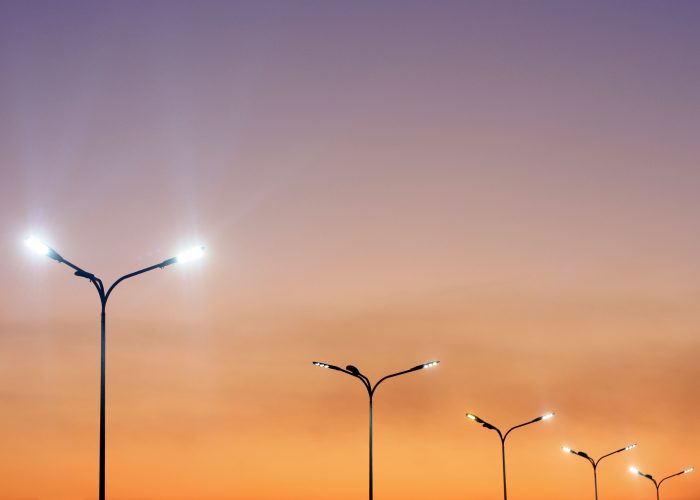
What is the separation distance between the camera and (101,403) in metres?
26.4

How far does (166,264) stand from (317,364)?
20094mm

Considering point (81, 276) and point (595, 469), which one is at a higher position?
point (81, 276)

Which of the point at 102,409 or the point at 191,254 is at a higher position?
the point at 191,254

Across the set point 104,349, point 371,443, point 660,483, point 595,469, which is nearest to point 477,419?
point 371,443

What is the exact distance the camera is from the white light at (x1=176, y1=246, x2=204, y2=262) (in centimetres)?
2631

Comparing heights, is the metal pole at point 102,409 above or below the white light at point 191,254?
below

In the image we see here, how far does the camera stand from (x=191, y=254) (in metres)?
26.5

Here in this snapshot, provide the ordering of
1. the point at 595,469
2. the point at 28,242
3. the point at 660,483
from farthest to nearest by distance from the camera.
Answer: the point at 660,483
the point at 595,469
the point at 28,242

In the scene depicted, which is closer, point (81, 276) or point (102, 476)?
point (102, 476)

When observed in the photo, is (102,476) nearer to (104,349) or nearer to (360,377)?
(104,349)

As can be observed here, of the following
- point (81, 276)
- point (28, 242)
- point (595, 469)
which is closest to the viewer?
point (28, 242)

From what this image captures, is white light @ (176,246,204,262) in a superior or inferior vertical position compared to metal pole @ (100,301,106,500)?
superior

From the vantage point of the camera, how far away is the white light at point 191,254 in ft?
86.3

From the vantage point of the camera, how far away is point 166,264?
2686 cm
